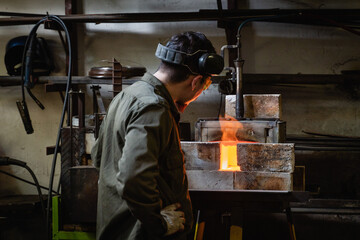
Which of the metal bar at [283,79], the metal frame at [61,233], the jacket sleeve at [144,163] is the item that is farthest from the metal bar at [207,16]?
the jacket sleeve at [144,163]

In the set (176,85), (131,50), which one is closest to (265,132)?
(176,85)

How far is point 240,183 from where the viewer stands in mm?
2891

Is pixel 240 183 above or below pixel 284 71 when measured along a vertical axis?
below

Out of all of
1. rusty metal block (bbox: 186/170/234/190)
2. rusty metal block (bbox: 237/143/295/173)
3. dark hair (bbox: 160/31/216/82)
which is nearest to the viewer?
dark hair (bbox: 160/31/216/82)

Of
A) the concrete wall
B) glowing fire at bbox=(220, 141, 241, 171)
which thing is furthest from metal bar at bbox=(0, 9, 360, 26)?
glowing fire at bbox=(220, 141, 241, 171)

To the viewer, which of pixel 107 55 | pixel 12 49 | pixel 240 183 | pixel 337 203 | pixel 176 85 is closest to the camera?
pixel 176 85

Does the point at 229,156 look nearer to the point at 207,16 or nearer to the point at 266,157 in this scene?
the point at 266,157

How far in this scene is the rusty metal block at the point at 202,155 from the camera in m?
2.96

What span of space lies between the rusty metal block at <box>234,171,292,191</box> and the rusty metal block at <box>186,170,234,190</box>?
55 mm

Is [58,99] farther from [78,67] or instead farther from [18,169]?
[18,169]

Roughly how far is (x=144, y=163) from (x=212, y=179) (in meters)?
1.55

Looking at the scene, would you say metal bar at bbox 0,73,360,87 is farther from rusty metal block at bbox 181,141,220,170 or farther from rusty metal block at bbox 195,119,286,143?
rusty metal block at bbox 181,141,220,170

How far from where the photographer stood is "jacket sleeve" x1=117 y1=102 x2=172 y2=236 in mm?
1475

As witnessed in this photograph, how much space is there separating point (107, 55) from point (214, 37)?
52.6 inches
